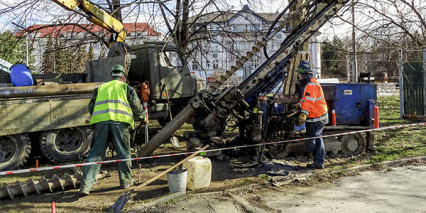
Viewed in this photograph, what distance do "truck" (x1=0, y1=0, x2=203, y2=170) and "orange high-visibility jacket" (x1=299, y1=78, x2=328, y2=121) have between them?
412cm

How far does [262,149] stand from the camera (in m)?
6.32

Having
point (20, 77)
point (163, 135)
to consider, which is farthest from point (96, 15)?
point (163, 135)

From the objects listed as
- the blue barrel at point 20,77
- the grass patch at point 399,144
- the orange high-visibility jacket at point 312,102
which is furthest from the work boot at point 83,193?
the grass patch at point 399,144

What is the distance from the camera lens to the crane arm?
7744mm

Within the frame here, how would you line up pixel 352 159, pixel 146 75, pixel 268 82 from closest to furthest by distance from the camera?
pixel 352 159
pixel 268 82
pixel 146 75

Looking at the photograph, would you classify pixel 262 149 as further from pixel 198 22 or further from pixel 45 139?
pixel 198 22

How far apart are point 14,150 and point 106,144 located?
9.35 ft

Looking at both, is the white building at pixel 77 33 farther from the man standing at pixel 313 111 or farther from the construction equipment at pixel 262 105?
the man standing at pixel 313 111

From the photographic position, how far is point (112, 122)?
505 cm

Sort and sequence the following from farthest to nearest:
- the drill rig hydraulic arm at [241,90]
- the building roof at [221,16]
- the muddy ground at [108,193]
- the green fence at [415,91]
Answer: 1. the green fence at [415,91]
2. the building roof at [221,16]
3. the drill rig hydraulic arm at [241,90]
4. the muddy ground at [108,193]

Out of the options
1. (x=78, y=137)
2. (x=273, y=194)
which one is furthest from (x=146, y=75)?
(x=273, y=194)

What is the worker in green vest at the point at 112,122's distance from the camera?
5016 millimetres

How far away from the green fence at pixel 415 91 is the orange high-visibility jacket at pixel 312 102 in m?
8.61

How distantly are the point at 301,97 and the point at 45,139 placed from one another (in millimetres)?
5318
